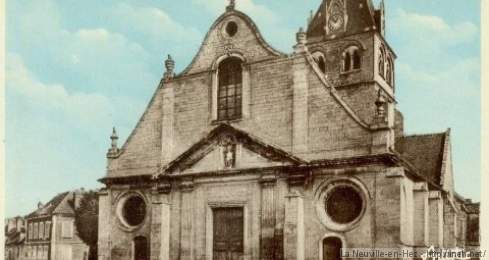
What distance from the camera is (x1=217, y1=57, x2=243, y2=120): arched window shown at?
67.6 feet

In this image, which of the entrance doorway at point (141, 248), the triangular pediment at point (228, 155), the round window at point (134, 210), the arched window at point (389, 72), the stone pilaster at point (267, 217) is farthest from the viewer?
the arched window at point (389, 72)

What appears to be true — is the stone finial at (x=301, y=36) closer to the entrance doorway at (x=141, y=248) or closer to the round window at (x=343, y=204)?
the round window at (x=343, y=204)

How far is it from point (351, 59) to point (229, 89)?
867 centimetres

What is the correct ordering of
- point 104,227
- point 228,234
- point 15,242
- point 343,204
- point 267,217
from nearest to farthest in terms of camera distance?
point 343,204 → point 267,217 → point 228,234 → point 104,227 → point 15,242

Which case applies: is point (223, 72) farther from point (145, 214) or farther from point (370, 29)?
point (370, 29)

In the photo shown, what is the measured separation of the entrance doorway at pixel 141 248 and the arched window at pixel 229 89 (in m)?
5.37

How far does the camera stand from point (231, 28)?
831 inches

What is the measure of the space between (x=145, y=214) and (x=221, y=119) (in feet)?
15.2

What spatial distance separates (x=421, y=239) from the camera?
19.9 meters

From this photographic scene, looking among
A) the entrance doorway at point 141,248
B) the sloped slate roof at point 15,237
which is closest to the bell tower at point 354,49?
the entrance doorway at point 141,248

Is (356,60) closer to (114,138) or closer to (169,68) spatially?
(169,68)

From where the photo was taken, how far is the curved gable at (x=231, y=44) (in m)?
20.4

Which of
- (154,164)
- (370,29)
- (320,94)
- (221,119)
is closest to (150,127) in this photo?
(154,164)

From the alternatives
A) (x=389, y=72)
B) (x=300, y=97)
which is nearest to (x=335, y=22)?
(x=389, y=72)
